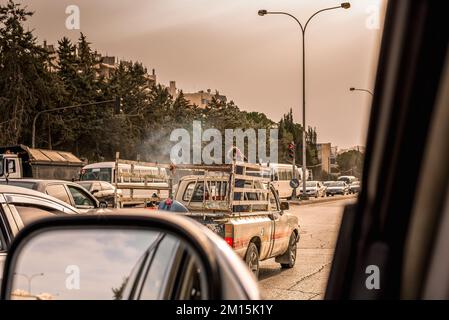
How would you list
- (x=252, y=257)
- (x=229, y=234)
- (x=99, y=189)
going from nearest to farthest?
1. (x=229, y=234)
2. (x=252, y=257)
3. (x=99, y=189)

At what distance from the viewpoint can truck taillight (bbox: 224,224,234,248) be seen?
960 cm

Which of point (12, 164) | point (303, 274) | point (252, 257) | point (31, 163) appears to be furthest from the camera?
point (31, 163)

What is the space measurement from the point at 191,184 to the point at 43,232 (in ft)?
33.4

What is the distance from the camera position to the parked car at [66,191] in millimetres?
12701

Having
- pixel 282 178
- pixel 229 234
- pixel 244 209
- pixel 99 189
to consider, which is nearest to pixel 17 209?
pixel 229 234

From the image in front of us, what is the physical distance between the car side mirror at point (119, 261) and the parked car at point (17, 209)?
142 inches

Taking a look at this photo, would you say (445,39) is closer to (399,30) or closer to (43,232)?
(399,30)

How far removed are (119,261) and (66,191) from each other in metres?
12.2

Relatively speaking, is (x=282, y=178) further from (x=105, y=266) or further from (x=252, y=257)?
(x=105, y=266)

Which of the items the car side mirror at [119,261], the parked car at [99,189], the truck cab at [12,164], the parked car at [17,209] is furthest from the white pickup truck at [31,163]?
the car side mirror at [119,261]

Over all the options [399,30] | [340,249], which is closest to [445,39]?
[399,30]

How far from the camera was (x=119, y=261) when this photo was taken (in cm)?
189

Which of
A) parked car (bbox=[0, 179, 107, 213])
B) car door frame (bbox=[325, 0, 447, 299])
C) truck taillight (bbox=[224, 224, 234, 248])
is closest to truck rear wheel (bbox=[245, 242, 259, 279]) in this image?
truck taillight (bbox=[224, 224, 234, 248])

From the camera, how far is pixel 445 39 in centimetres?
160
